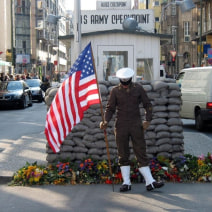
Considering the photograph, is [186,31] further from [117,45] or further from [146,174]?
[146,174]

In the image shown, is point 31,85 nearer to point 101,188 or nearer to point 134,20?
point 134,20

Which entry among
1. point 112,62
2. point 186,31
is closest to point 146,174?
point 112,62

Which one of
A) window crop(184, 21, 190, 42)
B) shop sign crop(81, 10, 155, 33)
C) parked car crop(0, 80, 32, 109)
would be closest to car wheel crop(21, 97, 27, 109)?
parked car crop(0, 80, 32, 109)

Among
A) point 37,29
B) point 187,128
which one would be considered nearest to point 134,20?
point 187,128

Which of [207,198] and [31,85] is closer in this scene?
[207,198]

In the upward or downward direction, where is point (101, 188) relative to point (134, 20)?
downward

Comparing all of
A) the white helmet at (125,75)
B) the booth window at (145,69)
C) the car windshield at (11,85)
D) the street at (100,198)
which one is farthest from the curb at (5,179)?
the car windshield at (11,85)

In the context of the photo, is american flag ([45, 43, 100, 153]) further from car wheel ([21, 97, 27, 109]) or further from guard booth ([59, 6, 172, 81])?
car wheel ([21, 97, 27, 109])

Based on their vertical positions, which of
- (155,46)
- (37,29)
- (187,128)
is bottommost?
(187,128)

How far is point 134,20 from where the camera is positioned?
15.1 m

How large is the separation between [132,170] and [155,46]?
753cm

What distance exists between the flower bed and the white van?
7.27m

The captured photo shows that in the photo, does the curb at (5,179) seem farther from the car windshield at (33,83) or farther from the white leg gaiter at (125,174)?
the car windshield at (33,83)

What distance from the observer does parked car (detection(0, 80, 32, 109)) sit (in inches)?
1073
